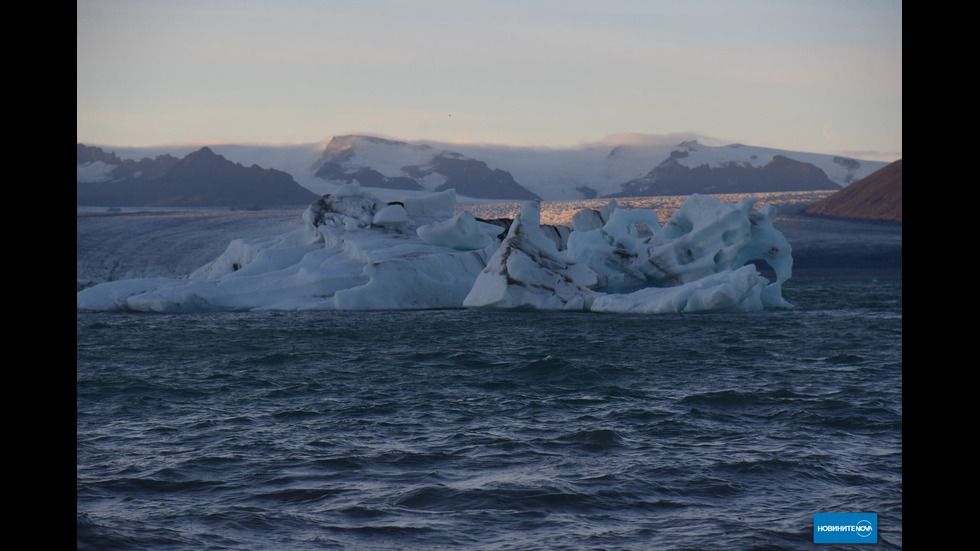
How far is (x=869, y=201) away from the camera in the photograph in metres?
67.4

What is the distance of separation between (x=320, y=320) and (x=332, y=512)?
14.2m

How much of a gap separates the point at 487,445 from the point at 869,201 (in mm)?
66339

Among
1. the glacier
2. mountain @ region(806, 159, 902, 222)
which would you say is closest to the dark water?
the glacier

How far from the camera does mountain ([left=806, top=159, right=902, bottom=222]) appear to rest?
210ft

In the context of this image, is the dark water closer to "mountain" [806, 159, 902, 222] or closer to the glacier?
the glacier

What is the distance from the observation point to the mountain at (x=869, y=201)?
210ft

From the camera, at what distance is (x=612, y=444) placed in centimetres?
689

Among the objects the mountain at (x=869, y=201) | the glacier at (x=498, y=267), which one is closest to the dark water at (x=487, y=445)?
the glacier at (x=498, y=267)

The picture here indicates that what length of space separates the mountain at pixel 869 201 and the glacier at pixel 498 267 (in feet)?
140

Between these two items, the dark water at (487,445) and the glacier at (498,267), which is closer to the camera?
the dark water at (487,445)

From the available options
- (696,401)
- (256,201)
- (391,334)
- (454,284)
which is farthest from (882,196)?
(696,401)

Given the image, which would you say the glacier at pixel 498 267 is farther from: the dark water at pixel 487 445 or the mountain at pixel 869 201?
the mountain at pixel 869 201

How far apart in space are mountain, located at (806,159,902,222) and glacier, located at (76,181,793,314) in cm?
4269
